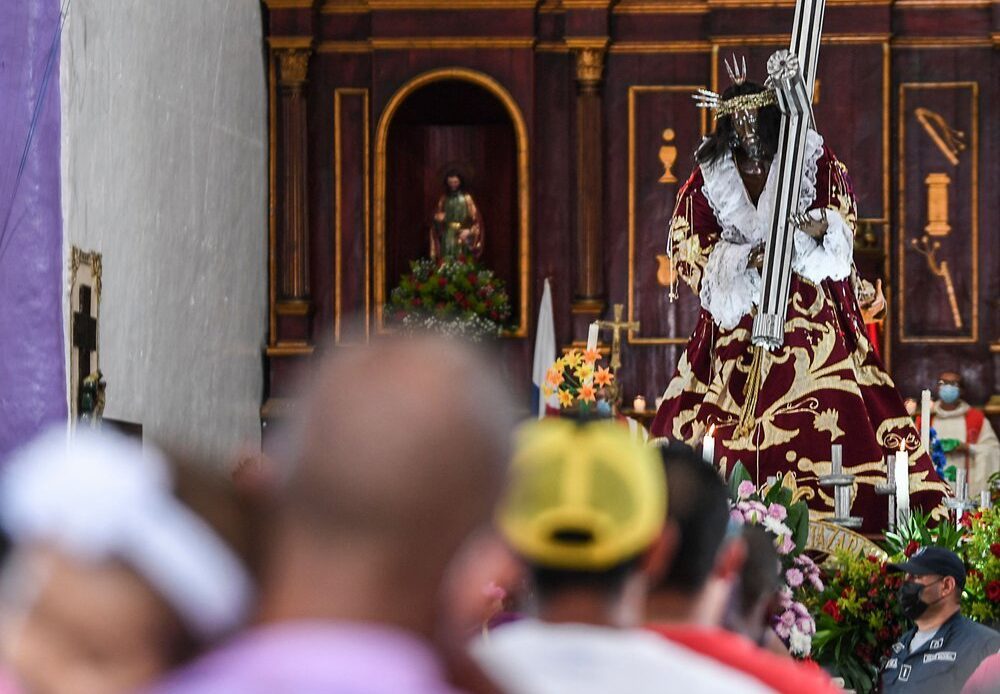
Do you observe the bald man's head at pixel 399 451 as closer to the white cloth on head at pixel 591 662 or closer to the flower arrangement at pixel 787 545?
the white cloth on head at pixel 591 662

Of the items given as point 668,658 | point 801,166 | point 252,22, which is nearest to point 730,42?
point 252,22

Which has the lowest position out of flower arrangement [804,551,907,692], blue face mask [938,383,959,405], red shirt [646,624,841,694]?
flower arrangement [804,551,907,692]

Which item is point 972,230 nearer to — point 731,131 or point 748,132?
point 731,131

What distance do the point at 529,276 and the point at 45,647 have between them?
472 inches

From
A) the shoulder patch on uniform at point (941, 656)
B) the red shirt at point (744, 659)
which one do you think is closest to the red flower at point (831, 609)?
→ the shoulder patch on uniform at point (941, 656)

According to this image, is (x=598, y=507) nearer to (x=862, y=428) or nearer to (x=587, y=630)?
(x=587, y=630)

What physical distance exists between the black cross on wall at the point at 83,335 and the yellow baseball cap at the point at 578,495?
713 cm

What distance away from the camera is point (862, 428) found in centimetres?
736

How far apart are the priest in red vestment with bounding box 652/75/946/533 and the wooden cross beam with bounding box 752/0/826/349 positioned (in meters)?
0.14

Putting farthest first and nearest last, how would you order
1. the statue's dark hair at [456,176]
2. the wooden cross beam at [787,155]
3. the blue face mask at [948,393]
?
the statue's dark hair at [456,176]
the blue face mask at [948,393]
the wooden cross beam at [787,155]

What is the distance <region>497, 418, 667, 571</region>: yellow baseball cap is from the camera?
1.82 m

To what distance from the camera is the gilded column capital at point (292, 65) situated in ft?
44.9

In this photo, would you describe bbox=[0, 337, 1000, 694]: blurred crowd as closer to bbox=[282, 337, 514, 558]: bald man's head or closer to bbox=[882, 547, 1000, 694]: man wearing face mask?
bbox=[282, 337, 514, 558]: bald man's head

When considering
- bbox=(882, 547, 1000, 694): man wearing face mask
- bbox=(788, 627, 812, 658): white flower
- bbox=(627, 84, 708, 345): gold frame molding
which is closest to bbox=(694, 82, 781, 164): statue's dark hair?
bbox=(882, 547, 1000, 694): man wearing face mask
